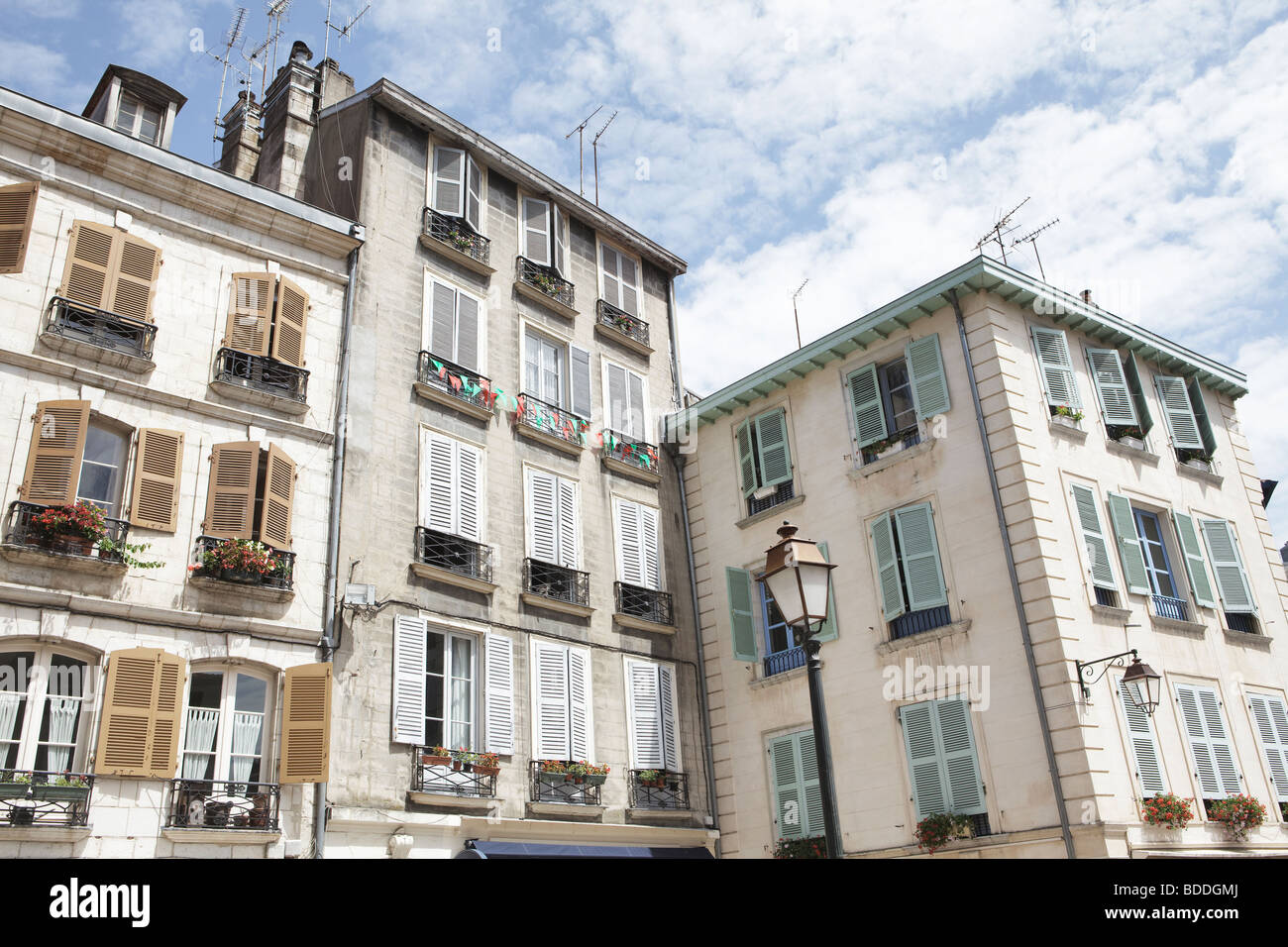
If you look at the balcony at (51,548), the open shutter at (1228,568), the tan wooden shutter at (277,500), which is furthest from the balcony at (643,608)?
the open shutter at (1228,568)

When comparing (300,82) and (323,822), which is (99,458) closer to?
(323,822)

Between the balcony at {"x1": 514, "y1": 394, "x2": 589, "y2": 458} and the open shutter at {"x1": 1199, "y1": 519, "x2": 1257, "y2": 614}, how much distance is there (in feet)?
36.7

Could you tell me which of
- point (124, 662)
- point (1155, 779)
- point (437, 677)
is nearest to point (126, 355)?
point (124, 662)

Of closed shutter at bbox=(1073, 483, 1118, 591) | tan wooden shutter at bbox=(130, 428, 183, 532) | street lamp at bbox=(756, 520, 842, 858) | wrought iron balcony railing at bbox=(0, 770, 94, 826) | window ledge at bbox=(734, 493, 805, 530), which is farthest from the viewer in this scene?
window ledge at bbox=(734, 493, 805, 530)

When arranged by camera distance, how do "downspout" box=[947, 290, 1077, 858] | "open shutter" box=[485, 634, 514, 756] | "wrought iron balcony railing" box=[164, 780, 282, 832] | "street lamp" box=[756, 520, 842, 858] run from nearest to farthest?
"street lamp" box=[756, 520, 842, 858], "wrought iron balcony railing" box=[164, 780, 282, 832], "downspout" box=[947, 290, 1077, 858], "open shutter" box=[485, 634, 514, 756]

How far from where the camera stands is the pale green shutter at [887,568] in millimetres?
16328

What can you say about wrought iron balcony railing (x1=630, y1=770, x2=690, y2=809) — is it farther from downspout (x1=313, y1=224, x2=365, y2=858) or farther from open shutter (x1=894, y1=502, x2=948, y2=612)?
downspout (x1=313, y1=224, x2=365, y2=858)

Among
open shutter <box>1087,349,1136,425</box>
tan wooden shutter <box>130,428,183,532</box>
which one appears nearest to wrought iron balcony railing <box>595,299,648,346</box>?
open shutter <box>1087,349,1136,425</box>

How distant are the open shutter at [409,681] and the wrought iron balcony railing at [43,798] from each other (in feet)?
12.9

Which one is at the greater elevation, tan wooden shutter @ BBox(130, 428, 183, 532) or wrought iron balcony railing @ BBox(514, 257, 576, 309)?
wrought iron balcony railing @ BBox(514, 257, 576, 309)

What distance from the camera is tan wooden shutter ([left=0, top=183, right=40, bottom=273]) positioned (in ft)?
40.8

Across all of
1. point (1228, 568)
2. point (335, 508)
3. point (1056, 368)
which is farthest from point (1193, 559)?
point (335, 508)

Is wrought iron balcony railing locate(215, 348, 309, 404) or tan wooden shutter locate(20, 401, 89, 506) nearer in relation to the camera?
tan wooden shutter locate(20, 401, 89, 506)

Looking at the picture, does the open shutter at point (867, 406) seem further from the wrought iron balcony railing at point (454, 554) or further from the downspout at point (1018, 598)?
the wrought iron balcony railing at point (454, 554)
